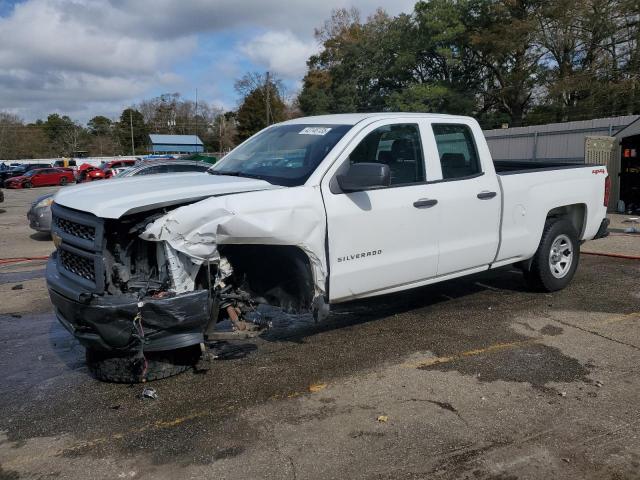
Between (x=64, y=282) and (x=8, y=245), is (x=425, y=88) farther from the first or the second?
(x=64, y=282)

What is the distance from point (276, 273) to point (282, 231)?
1.83ft

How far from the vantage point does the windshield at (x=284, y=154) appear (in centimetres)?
459

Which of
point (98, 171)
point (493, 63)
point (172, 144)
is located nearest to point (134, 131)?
point (172, 144)

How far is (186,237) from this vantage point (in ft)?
12.3

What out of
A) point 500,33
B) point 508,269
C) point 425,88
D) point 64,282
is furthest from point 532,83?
point 64,282

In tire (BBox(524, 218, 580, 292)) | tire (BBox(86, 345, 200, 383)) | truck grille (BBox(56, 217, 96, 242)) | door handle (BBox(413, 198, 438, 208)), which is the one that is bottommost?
tire (BBox(86, 345, 200, 383))

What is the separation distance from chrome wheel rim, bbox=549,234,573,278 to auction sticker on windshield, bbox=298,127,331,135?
3.18 m

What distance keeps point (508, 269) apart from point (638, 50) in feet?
90.8

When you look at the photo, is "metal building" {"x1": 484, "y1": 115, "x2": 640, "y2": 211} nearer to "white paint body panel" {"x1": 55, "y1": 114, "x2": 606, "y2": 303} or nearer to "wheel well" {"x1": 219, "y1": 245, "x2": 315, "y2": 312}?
"white paint body panel" {"x1": 55, "y1": 114, "x2": 606, "y2": 303}

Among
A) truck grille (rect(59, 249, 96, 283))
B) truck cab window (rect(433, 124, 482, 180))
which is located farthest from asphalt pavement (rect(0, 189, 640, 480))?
truck cab window (rect(433, 124, 482, 180))

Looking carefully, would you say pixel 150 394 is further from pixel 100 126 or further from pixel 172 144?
pixel 100 126

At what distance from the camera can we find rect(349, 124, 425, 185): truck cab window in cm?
504

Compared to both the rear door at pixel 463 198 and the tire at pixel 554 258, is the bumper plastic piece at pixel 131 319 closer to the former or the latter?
the rear door at pixel 463 198

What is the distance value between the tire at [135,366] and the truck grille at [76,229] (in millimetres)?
914
